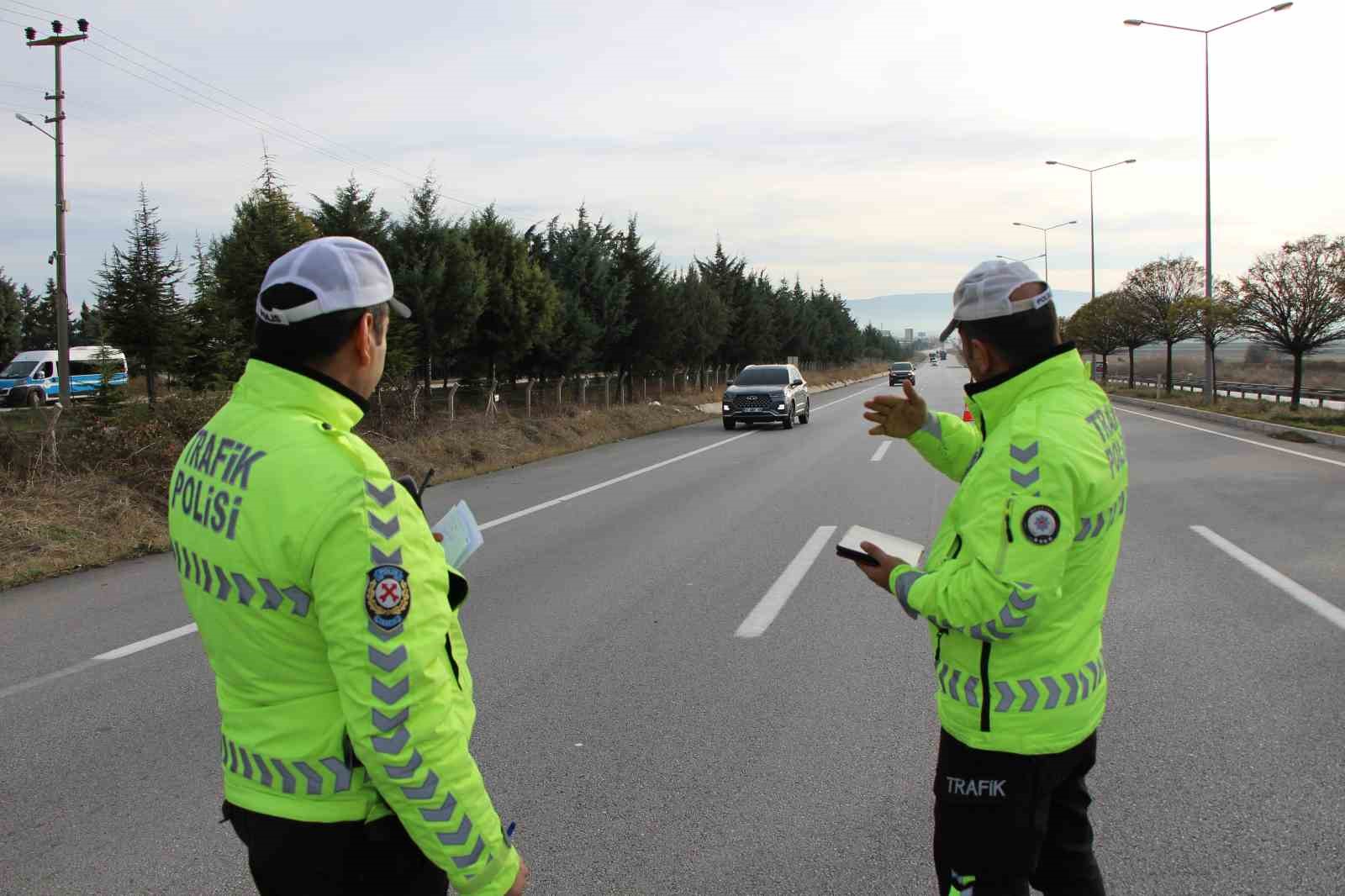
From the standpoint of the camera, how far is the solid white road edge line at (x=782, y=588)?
21.4 feet

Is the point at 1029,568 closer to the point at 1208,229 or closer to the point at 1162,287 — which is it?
the point at 1208,229

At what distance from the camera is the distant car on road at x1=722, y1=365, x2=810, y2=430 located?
26.2m

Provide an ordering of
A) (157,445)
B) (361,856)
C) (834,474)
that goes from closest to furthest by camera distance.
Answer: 1. (361,856)
2. (157,445)
3. (834,474)

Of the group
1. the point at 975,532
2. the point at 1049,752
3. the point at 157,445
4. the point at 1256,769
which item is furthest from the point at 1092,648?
the point at 157,445

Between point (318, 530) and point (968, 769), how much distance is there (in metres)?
1.54

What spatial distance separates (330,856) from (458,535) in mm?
734

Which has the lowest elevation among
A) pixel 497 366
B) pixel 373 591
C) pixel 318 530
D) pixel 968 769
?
pixel 968 769

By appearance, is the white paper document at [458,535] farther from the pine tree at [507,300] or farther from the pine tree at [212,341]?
the pine tree at [507,300]

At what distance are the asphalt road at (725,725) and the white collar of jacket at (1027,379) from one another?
1.77 meters

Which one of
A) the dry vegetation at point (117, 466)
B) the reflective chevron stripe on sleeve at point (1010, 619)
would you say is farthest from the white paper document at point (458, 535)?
the dry vegetation at point (117, 466)

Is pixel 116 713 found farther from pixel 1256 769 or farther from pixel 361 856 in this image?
pixel 1256 769

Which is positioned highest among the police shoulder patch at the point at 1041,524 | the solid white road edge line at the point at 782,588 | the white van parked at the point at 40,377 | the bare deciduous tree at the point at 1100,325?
the bare deciduous tree at the point at 1100,325

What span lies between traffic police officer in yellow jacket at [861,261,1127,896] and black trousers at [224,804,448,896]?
1.21 metres

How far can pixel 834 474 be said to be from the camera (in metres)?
15.3
